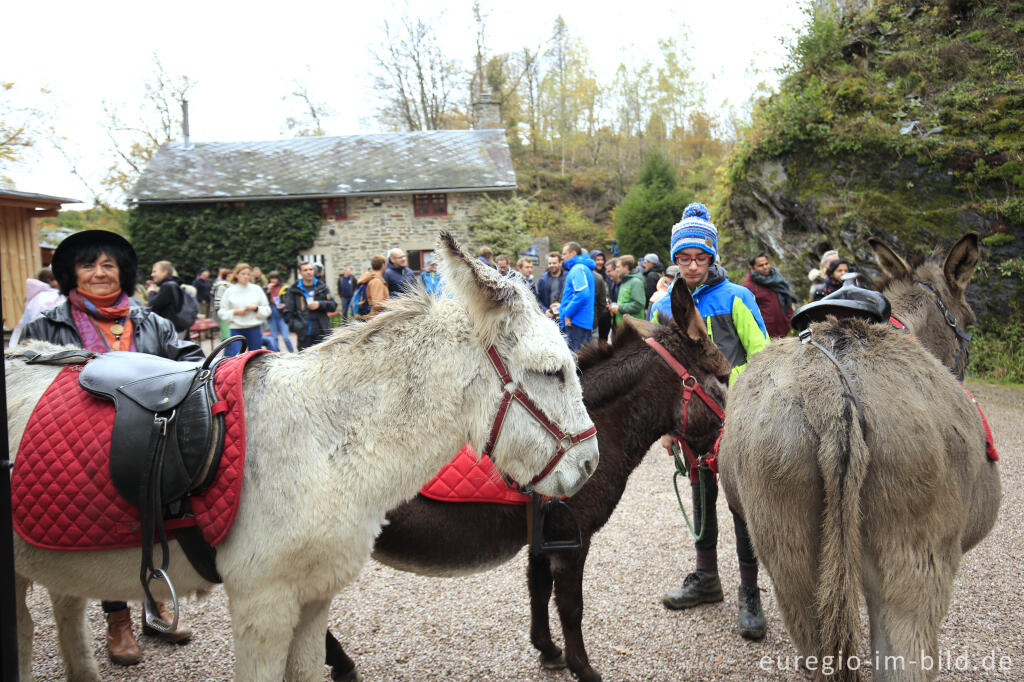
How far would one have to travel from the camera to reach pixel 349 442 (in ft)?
6.61

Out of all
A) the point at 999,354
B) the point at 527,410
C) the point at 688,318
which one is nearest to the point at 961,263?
the point at 688,318

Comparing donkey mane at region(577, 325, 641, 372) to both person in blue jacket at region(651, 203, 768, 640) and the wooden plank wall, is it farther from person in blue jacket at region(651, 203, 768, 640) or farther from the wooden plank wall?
the wooden plank wall

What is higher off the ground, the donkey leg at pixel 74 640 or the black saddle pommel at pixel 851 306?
the black saddle pommel at pixel 851 306

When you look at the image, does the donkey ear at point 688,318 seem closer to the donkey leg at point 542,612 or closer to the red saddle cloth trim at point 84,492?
the donkey leg at point 542,612

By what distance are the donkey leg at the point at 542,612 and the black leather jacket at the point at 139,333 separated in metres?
1.98

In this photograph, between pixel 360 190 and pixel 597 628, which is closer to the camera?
pixel 597 628

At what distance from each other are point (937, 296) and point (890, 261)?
309 mm

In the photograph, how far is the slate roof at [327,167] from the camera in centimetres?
2352

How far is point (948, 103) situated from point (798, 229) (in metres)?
3.53

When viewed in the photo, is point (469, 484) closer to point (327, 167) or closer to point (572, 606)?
point (572, 606)

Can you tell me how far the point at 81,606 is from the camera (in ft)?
9.68

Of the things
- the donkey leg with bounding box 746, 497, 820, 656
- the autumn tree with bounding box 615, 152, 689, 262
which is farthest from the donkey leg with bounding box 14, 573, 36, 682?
the autumn tree with bounding box 615, 152, 689, 262

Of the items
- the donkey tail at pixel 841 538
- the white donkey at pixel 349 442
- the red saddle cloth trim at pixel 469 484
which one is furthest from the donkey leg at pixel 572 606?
the donkey tail at pixel 841 538

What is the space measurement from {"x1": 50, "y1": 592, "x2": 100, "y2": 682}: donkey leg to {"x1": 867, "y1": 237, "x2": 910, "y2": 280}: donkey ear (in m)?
4.54
